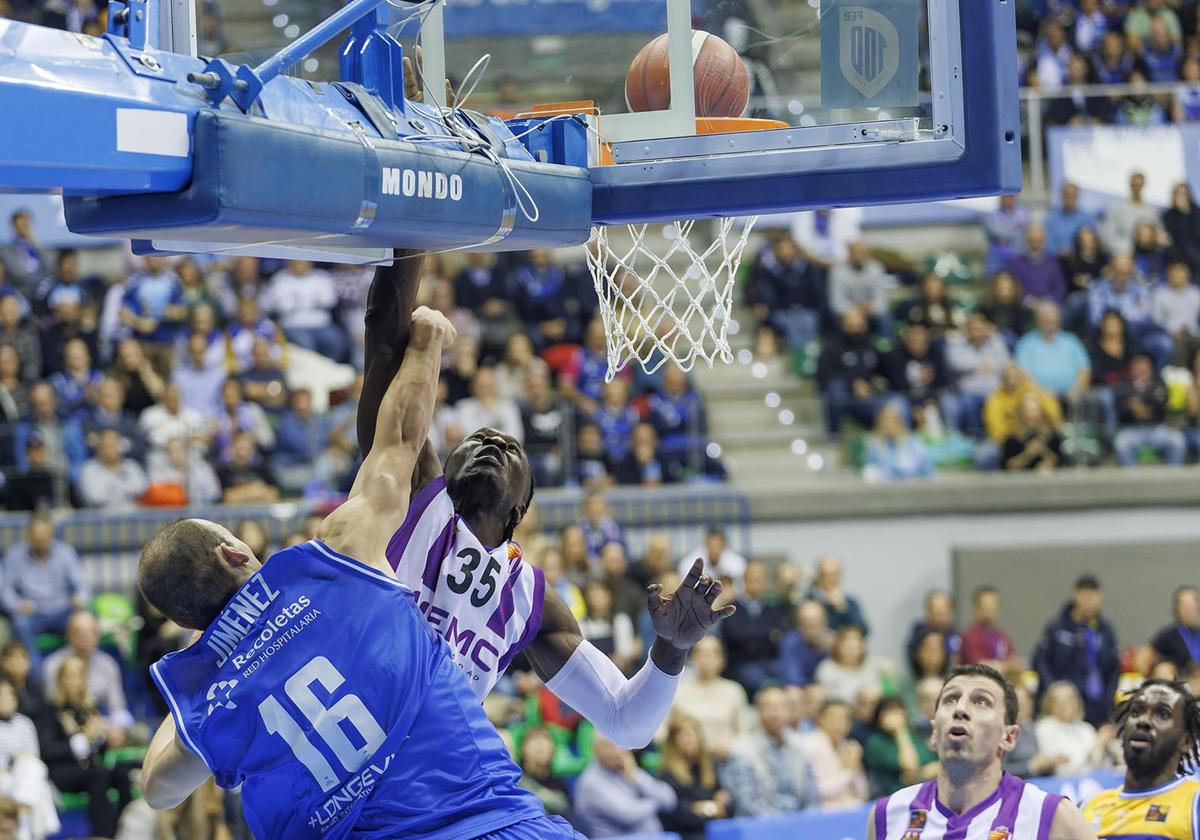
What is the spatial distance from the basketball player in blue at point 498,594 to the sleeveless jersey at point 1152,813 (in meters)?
2.21

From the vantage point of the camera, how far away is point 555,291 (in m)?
13.8

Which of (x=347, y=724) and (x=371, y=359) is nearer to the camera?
(x=347, y=724)

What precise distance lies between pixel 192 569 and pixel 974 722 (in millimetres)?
2842

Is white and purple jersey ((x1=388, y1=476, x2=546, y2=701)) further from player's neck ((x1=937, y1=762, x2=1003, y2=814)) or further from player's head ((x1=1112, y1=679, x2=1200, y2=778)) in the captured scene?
player's head ((x1=1112, y1=679, x2=1200, y2=778))

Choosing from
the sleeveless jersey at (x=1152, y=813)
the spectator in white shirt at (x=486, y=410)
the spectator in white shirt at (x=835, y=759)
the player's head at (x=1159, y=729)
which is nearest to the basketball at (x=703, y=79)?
the player's head at (x=1159, y=729)

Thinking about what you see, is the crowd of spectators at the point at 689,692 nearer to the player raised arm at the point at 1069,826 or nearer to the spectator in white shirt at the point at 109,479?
the spectator in white shirt at the point at 109,479

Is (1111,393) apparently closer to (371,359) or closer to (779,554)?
(779,554)

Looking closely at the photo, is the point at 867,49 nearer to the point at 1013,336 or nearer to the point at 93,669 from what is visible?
the point at 93,669

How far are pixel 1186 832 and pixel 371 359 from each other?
138 inches

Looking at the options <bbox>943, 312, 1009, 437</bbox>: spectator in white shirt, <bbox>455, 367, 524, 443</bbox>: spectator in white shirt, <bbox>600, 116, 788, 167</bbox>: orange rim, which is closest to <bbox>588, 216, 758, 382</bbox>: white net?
<bbox>600, 116, 788, 167</bbox>: orange rim

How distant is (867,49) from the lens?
488 cm

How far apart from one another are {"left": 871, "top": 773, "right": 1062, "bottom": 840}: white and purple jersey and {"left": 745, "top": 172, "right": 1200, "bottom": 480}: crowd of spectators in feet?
25.4

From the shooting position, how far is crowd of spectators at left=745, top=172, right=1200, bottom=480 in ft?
44.9

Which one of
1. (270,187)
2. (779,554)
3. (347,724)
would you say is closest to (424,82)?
(270,187)
